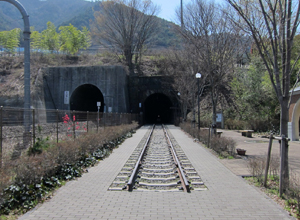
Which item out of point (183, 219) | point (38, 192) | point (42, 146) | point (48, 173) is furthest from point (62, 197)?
point (183, 219)

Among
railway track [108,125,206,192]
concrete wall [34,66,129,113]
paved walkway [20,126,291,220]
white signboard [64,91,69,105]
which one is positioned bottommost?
Answer: railway track [108,125,206,192]

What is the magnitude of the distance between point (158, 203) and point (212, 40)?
13182mm

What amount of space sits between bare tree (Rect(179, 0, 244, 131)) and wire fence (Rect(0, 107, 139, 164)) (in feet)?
26.2

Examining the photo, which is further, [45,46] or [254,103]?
[45,46]

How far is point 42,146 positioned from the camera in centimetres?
819

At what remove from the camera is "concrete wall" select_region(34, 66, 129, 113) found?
3966cm

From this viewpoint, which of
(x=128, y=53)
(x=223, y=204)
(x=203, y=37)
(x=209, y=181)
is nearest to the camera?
(x=223, y=204)

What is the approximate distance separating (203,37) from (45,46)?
57.7m

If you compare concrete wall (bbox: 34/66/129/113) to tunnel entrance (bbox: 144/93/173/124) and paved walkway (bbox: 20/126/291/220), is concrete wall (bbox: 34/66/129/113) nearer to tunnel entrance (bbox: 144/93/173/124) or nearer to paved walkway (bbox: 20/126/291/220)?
tunnel entrance (bbox: 144/93/173/124)

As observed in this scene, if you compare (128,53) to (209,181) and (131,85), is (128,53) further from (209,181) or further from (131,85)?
(209,181)

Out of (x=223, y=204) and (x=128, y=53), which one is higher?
(x=128, y=53)

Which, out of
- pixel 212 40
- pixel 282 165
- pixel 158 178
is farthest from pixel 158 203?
pixel 212 40

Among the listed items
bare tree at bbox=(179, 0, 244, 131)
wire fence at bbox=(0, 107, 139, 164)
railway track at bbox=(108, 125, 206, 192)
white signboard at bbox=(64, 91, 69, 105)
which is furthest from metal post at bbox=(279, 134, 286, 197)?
white signboard at bbox=(64, 91, 69, 105)

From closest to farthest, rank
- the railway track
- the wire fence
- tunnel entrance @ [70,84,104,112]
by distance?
the wire fence → the railway track → tunnel entrance @ [70,84,104,112]
